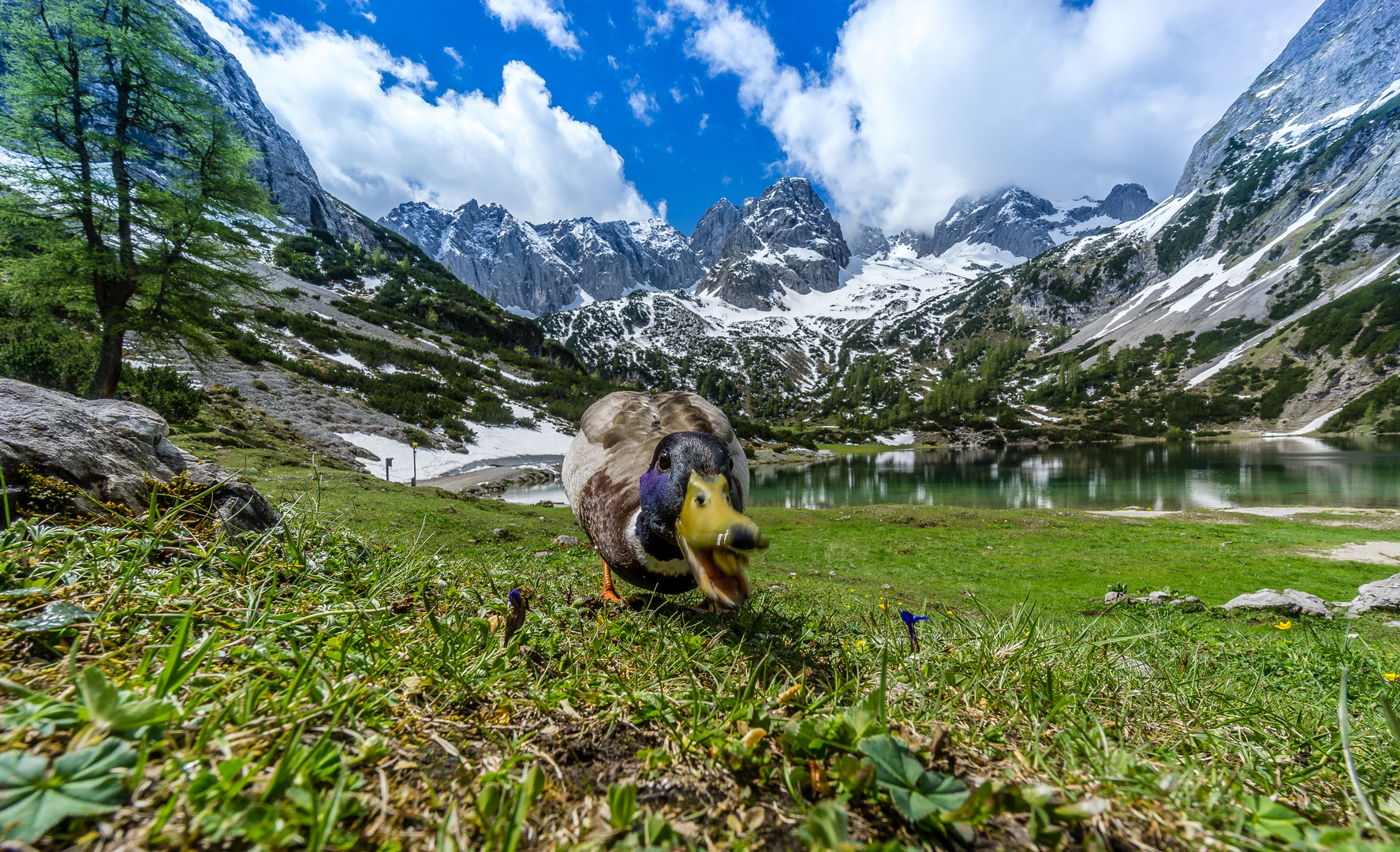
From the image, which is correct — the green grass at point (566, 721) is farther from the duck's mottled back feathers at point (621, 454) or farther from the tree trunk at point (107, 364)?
the tree trunk at point (107, 364)

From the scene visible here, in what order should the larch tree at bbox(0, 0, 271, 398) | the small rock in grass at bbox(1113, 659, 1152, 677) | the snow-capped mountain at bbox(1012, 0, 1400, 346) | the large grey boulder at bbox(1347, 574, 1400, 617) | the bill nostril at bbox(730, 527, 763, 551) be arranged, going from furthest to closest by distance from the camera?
the snow-capped mountain at bbox(1012, 0, 1400, 346)
the larch tree at bbox(0, 0, 271, 398)
the large grey boulder at bbox(1347, 574, 1400, 617)
the small rock in grass at bbox(1113, 659, 1152, 677)
the bill nostril at bbox(730, 527, 763, 551)

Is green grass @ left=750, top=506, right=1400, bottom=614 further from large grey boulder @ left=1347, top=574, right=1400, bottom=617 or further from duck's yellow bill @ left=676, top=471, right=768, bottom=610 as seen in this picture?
duck's yellow bill @ left=676, top=471, right=768, bottom=610

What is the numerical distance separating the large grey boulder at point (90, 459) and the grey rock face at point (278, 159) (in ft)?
432

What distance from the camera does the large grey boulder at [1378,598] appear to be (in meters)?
9.62

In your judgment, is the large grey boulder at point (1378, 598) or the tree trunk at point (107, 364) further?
the tree trunk at point (107, 364)

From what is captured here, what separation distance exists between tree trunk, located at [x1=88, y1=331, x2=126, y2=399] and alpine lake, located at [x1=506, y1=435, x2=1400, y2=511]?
52.1 feet

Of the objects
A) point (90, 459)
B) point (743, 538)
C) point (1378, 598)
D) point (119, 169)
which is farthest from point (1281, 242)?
point (119, 169)

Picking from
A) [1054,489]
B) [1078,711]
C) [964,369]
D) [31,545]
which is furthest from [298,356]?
[964,369]

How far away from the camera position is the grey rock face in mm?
104375

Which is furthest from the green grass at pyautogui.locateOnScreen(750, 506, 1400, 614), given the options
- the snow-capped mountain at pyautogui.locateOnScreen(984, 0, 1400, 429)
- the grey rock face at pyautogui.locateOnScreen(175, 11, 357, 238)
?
the grey rock face at pyautogui.locateOnScreen(175, 11, 357, 238)

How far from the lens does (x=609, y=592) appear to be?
386cm

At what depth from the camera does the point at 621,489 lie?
347 cm

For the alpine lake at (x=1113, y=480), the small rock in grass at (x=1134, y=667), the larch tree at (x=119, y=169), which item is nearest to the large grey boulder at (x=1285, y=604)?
the small rock in grass at (x=1134, y=667)

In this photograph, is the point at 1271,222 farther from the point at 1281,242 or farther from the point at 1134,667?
the point at 1134,667
